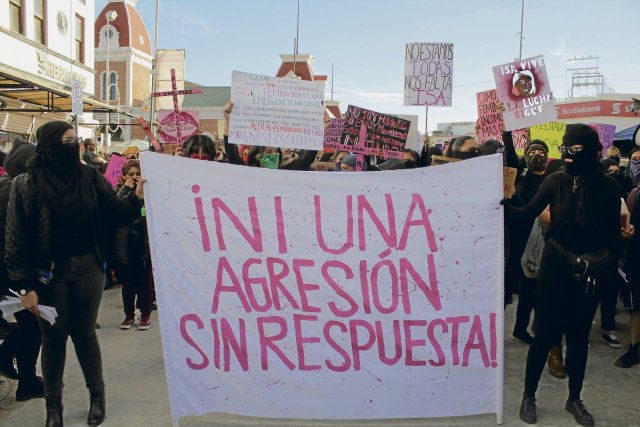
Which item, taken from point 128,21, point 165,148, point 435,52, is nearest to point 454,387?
point 435,52

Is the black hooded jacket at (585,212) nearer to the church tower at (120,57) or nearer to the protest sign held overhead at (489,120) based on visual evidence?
the protest sign held overhead at (489,120)

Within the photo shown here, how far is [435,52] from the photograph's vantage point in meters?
6.96

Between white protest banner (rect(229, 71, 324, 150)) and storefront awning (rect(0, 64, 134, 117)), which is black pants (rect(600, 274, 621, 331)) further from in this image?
storefront awning (rect(0, 64, 134, 117))

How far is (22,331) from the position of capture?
147 inches

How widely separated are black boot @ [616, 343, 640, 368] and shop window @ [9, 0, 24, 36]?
66.5ft

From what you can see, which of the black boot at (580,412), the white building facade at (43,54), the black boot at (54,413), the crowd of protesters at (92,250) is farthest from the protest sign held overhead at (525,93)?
the white building facade at (43,54)

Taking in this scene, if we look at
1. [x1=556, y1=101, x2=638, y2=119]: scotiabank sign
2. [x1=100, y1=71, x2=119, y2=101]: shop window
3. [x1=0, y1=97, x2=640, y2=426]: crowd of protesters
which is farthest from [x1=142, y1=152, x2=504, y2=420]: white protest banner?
[x1=100, y1=71, x2=119, y2=101]: shop window

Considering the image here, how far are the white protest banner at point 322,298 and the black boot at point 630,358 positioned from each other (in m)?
2.05

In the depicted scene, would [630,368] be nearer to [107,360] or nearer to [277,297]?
[277,297]

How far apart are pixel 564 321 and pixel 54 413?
3196 millimetres

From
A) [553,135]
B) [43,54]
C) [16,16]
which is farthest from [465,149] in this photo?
[43,54]

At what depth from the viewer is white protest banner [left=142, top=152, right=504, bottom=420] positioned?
3117mm

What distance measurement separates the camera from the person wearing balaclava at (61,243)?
3068 mm

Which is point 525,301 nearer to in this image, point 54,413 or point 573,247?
point 573,247
